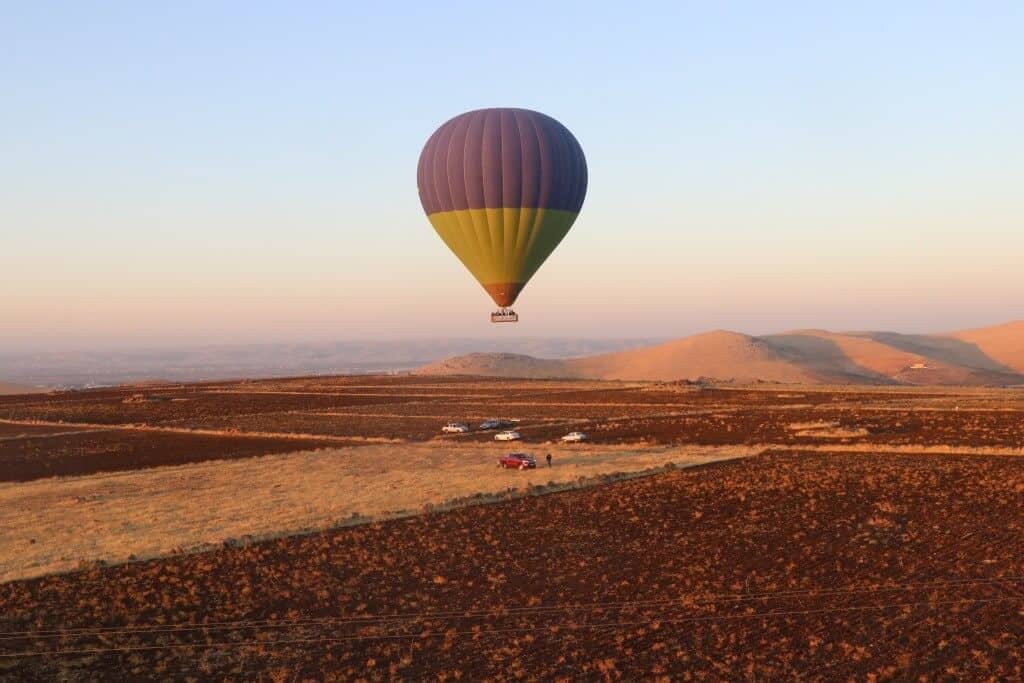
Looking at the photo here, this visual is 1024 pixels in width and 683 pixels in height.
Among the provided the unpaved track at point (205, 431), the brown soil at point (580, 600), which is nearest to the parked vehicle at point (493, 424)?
the unpaved track at point (205, 431)

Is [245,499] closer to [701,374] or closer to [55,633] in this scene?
[55,633]

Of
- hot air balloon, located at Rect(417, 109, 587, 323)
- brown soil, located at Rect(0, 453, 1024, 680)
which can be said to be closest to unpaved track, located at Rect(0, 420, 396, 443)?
hot air balloon, located at Rect(417, 109, 587, 323)

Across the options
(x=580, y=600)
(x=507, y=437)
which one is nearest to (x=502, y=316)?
(x=507, y=437)

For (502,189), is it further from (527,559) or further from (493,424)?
(527,559)

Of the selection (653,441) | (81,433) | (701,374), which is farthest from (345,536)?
(701,374)

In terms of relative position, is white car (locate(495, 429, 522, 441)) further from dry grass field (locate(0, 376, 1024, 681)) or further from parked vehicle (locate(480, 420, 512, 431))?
parked vehicle (locate(480, 420, 512, 431))

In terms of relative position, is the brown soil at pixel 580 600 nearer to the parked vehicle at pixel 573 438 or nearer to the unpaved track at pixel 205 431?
the parked vehicle at pixel 573 438
